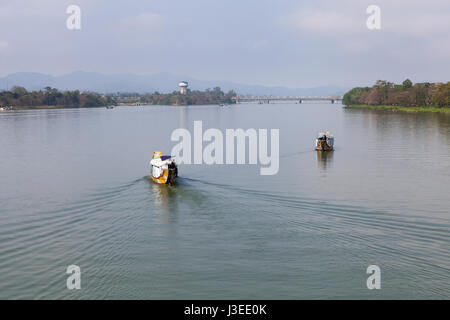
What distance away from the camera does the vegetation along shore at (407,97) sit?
3782 inches

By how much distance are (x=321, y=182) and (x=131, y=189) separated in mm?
11019

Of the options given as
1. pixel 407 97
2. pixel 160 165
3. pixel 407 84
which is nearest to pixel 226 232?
pixel 160 165

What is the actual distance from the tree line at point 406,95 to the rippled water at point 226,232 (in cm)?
7811

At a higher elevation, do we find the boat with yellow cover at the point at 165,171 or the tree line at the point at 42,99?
the tree line at the point at 42,99

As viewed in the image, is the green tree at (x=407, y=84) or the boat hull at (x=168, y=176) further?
the green tree at (x=407, y=84)

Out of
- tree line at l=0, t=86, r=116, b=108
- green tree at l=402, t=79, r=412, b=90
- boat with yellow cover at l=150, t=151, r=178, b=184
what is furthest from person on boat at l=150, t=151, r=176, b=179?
tree line at l=0, t=86, r=116, b=108

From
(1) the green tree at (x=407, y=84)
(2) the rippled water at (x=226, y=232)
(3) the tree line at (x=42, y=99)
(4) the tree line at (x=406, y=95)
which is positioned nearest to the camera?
(2) the rippled water at (x=226, y=232)

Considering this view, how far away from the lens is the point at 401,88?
130125 mm

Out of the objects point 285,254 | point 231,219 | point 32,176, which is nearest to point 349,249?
point 285,254

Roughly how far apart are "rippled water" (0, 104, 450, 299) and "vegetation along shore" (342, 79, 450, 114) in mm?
77984

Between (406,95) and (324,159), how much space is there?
3744 inches

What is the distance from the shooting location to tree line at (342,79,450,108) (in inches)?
3782

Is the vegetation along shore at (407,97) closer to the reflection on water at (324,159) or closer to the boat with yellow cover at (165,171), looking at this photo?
the reflection on water at (324,159)

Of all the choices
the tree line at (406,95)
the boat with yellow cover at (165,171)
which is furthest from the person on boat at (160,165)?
the tree line at (406,95)
